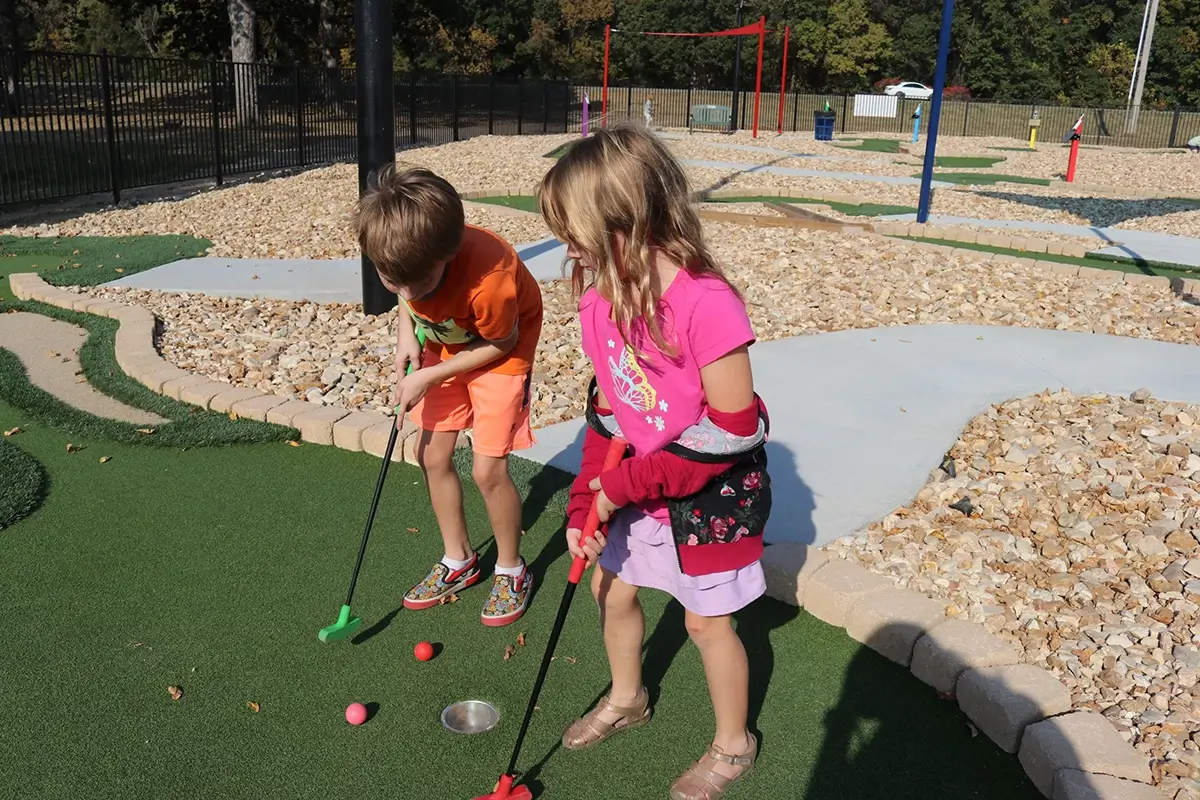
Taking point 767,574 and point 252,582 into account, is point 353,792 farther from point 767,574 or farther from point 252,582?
point 767,574

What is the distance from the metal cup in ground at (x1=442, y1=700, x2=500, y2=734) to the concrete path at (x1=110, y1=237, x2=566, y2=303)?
4311 millimetres

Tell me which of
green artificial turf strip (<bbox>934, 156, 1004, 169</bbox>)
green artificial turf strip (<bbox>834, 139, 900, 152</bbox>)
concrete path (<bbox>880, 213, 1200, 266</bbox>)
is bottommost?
concrete path (<bbox>880, 213, 1200, 266</bbox>)

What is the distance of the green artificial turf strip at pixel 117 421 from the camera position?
13.6 ft

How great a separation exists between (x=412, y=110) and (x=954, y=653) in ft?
54.9

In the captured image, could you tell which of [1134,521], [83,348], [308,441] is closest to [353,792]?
[308,441]

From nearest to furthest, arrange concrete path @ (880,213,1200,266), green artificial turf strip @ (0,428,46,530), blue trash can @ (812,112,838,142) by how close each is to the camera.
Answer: green artificial turf strip @ (0,428,46,530) < concrete path @ (880,213,1200,266) < blue trash can @ (812,112,838,142)

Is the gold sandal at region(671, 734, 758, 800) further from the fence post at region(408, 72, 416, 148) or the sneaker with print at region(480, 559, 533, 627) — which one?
the fence post at region(408, 72, 416, 148)

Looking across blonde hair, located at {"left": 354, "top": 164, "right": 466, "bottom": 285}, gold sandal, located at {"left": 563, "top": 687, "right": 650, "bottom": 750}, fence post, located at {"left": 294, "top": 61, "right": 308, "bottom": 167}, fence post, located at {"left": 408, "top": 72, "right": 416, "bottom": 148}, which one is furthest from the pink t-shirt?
fence post, located at {"left": 408, "top": 72, "right": 416, "bottom": 148}

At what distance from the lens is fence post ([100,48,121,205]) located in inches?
424

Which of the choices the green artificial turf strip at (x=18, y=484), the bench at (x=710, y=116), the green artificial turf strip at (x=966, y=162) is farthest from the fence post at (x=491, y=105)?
the green artificial turf strip at (x=18, y=484)

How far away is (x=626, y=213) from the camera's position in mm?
1836

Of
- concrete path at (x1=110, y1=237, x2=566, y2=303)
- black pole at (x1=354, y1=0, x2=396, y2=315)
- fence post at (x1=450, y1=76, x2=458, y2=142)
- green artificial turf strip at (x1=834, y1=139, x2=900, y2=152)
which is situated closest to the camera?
black pole at (x1=354, y1=0, x2=396, y2=315)

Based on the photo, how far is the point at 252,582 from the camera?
120 inches

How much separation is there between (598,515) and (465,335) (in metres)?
0.87
